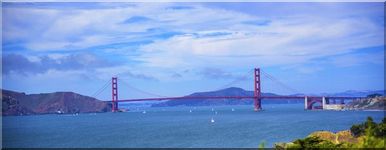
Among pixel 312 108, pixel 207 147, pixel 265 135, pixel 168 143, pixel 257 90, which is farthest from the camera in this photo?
pixel 312 108

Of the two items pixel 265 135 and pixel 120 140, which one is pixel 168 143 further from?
pixel 265 135

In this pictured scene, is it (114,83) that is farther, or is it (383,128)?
(114,83)

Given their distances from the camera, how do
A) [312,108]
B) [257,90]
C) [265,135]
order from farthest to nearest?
[312,108] < [257,90] < [265,135]

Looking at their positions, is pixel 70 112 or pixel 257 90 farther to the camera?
pixel 70 112

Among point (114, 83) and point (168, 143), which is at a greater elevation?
point (114, 83)

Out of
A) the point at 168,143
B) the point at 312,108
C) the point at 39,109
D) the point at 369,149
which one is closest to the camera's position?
the point at 369,149

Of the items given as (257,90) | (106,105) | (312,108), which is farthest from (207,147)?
(106,105)

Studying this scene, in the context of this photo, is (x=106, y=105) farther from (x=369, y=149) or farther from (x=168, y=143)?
(x=369, y=149)

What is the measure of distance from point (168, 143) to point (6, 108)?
50677 mm

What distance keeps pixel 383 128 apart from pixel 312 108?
52.2 meters

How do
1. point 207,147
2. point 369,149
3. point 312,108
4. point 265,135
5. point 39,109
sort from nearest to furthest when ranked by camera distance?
point 369,149, point 207,147, point 265,135, point 312,108, point 39,109

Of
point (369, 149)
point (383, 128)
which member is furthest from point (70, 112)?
point (369, 149)

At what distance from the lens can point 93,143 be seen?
28.0 m

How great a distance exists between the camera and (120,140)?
29.3 metres
